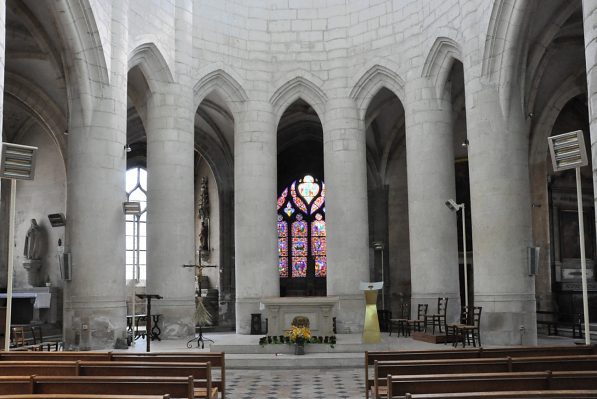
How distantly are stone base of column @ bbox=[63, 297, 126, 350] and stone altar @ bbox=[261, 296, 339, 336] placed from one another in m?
3.82

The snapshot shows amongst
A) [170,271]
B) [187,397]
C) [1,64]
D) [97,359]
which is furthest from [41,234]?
[187,397]

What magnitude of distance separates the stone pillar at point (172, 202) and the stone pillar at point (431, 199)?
6.93m

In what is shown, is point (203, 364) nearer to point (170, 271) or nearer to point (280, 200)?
point (170, 271)

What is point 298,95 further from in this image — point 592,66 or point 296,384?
point 592,66

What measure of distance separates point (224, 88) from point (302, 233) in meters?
10.9

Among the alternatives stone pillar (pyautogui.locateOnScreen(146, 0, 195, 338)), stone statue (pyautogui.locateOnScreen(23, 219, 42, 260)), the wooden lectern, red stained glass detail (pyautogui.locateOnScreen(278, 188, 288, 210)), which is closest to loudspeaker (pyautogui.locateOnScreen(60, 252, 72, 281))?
stone pillar (pyautogui.locateOnScreen(146, 0, 195, 338))

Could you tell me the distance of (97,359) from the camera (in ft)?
31.6

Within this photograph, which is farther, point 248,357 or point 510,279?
point 510,279

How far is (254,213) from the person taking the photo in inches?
896

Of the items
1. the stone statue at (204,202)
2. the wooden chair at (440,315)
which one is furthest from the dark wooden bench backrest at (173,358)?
the stone statue at (204,202)

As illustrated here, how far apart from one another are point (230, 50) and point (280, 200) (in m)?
Result: 11.1

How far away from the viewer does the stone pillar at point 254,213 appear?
73.8 ft

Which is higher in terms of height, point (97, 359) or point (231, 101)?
point (231, 101)

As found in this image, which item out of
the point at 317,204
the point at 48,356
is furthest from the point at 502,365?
the point at 317,204
